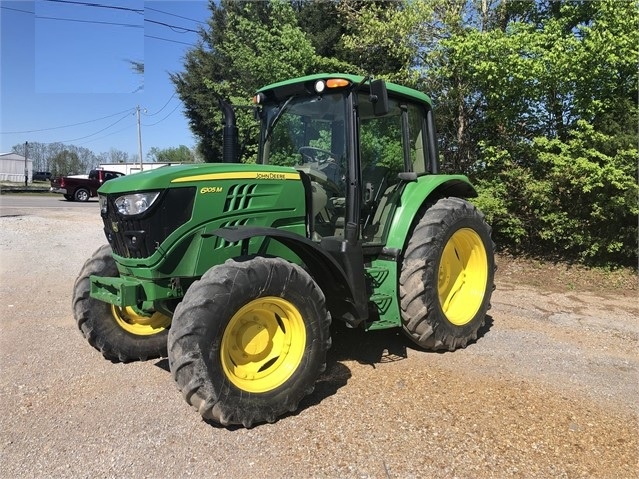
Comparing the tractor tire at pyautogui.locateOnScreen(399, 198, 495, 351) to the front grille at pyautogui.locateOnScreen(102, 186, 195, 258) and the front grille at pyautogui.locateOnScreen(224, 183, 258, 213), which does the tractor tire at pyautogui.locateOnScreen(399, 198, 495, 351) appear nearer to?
the front grille at pyautogui.locateOnScreen(224, 183, 258, 213)

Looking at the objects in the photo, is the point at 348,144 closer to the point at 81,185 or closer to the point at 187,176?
the point at 187,176

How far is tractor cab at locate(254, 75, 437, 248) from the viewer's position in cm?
388

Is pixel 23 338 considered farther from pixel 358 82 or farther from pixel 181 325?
pixel 358 82

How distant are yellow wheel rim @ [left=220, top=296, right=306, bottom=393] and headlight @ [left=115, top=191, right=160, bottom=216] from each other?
35.7 inches

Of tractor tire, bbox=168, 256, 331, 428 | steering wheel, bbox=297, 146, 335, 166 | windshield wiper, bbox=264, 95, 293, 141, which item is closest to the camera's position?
tractor tire, bbox=168, 256, 331, 428

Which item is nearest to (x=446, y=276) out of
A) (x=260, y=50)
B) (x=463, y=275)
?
(x=463, y=275)

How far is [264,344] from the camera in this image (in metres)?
3.37

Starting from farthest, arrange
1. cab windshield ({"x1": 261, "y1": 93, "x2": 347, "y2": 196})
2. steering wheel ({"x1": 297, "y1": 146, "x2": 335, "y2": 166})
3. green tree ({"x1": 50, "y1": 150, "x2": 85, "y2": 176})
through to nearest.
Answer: green tree ({"x1": 50, "y1": 150, "x2": 85, "y2": 176}), steering wheel ({"x1": 297, "y1": 146, "x2": 335, "y2": 166}), cab windshield ({"x1": 261, "y1": 93, "x2": 347, "y2": 196})

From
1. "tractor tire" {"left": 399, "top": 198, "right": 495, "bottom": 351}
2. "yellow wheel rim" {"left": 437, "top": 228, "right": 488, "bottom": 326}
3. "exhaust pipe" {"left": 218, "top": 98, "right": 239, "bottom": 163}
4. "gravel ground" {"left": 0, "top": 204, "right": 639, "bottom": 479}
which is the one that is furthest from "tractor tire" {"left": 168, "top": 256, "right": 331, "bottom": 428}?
"yellow wheel rim" {"left": 437, "top": 228, "right": 488, "bottom": 326}

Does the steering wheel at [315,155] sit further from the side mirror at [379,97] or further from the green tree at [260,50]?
the green tree at [260,50]

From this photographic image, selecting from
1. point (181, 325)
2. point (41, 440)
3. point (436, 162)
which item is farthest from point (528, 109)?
point (41, 440)

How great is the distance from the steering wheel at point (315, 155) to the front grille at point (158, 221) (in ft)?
3.96

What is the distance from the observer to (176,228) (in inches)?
131

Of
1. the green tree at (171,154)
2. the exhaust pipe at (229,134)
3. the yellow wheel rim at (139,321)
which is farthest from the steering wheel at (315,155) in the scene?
the green tree at (171,154)
